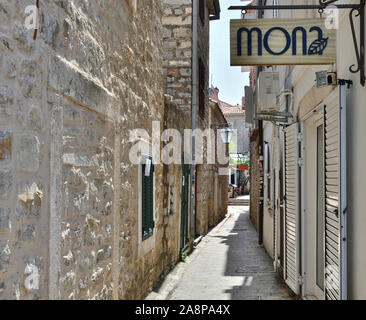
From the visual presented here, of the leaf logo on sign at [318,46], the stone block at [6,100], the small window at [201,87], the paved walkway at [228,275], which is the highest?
the small window at [201,87]

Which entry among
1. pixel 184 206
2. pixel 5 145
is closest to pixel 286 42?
pixel 5 145

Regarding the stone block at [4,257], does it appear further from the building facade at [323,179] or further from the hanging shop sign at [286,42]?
the hanging shop sign at [286,42]

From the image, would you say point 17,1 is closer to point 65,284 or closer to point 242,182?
point 65,284

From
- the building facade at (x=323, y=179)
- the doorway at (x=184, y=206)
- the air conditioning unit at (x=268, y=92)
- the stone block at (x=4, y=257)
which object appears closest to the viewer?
the stone block at (x=4, y=257)

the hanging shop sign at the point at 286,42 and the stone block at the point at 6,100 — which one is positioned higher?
the hanging shop sign at the point at 286,42

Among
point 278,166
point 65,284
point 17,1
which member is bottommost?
point 65,284

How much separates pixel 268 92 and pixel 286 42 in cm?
322

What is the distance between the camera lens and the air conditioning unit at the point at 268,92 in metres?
6.88

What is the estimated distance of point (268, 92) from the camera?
23.6 feet

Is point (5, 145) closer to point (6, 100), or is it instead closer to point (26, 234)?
point (6, 100)

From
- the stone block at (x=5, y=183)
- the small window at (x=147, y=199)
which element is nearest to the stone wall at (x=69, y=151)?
the stone block at (x=5, y=183)

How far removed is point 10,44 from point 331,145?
2720mm
